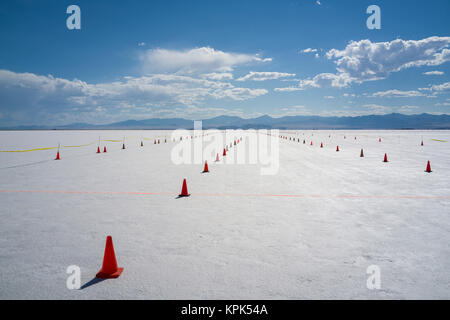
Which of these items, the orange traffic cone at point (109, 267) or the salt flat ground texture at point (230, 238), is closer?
the salt flat ground texture at point (230, 238)

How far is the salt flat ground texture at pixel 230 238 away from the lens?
3.79 metres

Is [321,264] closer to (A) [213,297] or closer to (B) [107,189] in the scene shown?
(A) [213,297]

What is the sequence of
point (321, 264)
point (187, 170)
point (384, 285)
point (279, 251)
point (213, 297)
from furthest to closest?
1. point (187, 170)
2. point (279, 251)
3. point (321, 264)
4. point (384, 285)
5. point (213, 297)

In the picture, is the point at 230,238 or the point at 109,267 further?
the point at 230,238

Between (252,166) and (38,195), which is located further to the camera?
(252,166)

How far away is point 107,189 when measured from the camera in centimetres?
1021

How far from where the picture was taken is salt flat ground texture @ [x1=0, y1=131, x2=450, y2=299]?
3.79 metres

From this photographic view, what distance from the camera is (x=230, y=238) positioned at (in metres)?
5.53

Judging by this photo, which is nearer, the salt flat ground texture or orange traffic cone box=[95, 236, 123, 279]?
the salt flat ground texture

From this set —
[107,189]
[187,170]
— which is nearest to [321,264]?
[107,189]
